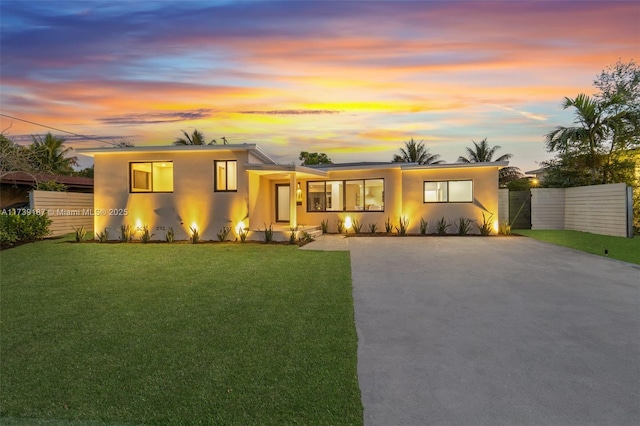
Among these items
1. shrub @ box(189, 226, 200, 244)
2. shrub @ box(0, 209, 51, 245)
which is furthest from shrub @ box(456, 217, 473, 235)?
shrub @ box(0, 209, 51, 245)

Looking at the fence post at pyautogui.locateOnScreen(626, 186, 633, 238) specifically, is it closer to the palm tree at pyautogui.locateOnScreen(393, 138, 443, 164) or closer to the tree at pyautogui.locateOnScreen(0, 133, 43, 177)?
the palm tree at pyautogui.locateOnScreen(393, 138, 443, 164)

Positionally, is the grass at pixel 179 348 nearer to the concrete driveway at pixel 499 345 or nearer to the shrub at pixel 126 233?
the concrete driveway at pixel 499 345

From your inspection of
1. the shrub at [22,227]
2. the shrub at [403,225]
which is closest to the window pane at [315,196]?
the shrub at [403,225]

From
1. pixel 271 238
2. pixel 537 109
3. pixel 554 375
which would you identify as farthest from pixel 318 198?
pixel 554 375

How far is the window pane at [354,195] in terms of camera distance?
49.3 feet

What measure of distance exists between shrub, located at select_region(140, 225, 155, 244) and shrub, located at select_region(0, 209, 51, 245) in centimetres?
321

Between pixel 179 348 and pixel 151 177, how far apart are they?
35.8ft

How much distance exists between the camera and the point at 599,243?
10.8m

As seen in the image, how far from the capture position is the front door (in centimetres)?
1551

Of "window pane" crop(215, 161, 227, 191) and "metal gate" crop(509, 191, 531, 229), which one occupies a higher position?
"window pane" crop(215, 161, 227, 191)

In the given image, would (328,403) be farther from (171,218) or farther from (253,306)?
(171,218)

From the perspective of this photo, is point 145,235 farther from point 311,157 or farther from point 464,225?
point 311,157

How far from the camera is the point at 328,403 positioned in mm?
2459

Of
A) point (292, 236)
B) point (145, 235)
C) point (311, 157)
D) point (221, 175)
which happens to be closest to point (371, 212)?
point (292, 236)
